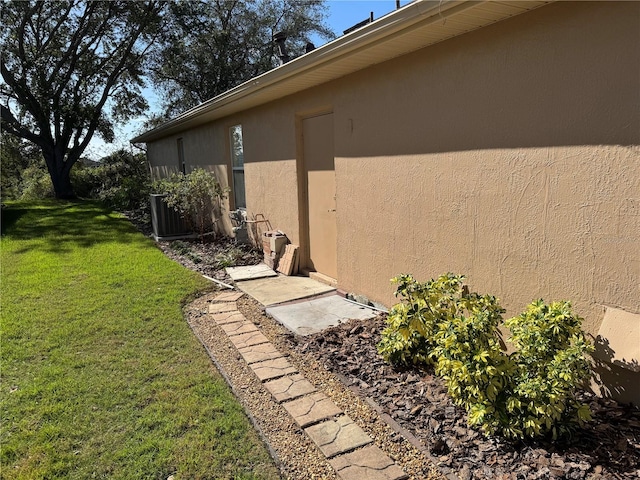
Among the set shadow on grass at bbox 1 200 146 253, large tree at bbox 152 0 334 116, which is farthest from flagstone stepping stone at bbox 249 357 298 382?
large tree at bbox 152 0 334 116

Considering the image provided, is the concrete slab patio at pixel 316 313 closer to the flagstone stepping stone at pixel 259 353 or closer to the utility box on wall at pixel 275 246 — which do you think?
the flagstone stepping stone at pixel 259 353

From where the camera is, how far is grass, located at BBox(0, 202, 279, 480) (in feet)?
8.13

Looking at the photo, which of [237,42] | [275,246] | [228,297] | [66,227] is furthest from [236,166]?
[237,42]

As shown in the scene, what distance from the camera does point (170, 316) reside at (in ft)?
15.7

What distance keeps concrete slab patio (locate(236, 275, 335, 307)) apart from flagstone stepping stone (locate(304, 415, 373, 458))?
244 centimetres

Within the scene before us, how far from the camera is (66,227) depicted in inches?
437

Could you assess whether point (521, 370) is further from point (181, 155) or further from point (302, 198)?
point (181, 155)

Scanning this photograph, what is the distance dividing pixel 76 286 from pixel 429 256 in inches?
189

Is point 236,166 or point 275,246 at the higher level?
point 236,166

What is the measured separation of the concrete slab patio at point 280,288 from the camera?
5375 millimetres

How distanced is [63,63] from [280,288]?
17.3 meters

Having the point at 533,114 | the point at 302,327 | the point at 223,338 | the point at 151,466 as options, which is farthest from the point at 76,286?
the point at 533,114

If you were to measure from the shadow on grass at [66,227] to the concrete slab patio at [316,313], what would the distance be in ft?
18.2

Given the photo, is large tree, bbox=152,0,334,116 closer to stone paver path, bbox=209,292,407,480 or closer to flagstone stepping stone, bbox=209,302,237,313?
flagstone stepping stone, bbox=209,302,237,313
